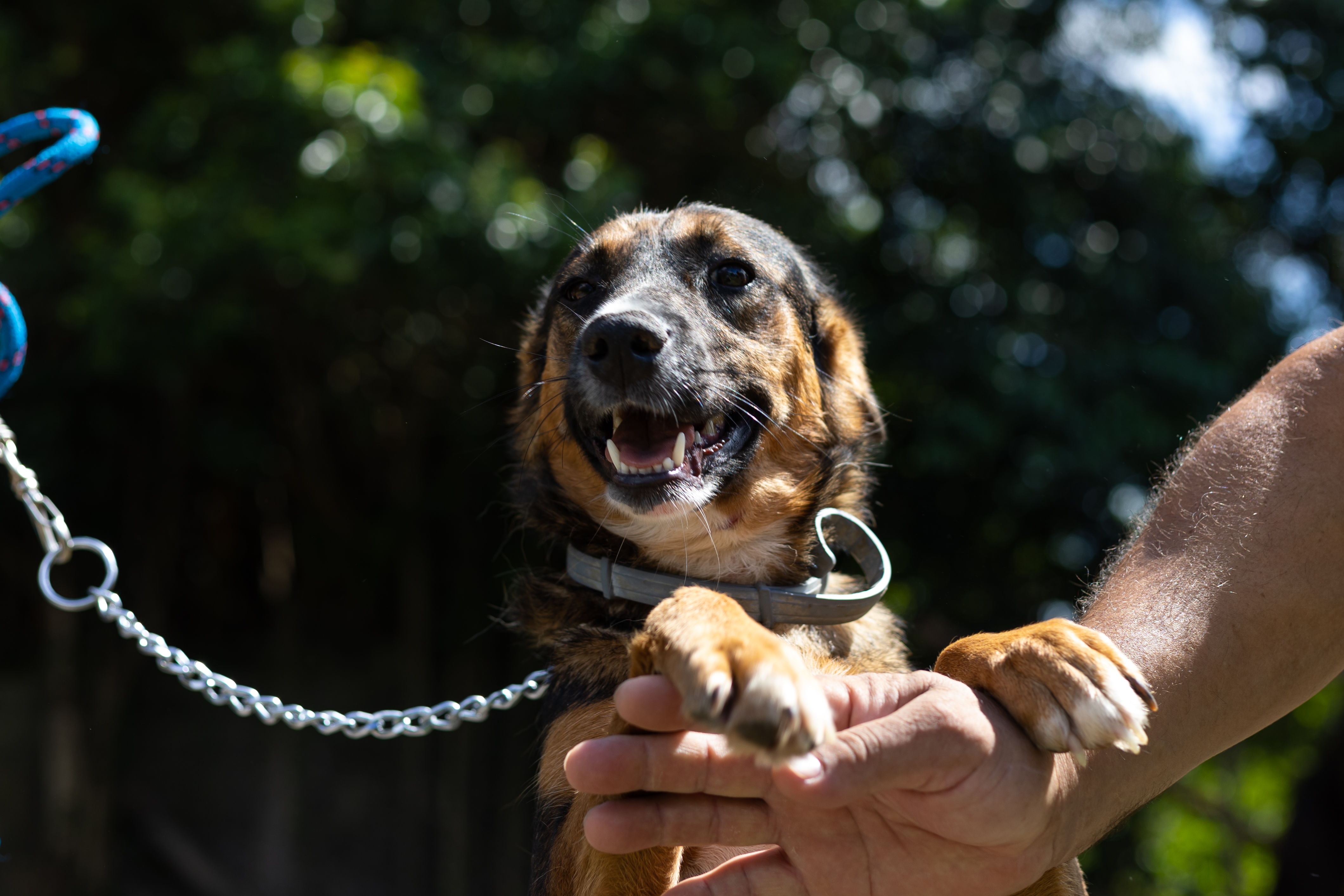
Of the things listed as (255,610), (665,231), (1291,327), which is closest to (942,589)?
(1291,327)

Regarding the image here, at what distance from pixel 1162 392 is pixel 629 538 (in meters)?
5.12

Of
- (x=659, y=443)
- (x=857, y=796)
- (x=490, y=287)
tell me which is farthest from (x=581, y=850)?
(x=490, y=287)

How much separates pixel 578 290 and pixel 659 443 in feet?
2.57

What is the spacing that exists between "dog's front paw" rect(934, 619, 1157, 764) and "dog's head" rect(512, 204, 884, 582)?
39.5 inches

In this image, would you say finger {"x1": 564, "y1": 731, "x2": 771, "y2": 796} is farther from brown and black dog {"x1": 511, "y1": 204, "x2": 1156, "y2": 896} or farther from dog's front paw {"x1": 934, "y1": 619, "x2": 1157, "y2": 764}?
dog's front paw {"x1": 934, "y1": 619, "x2": 1157, "y2": 764}

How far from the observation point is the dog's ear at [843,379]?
11.5 ft

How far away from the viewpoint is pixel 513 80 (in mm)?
6895

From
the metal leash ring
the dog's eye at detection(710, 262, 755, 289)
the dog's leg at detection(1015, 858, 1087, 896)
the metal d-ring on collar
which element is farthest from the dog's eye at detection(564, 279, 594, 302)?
the dog's leg at detection(1015, 858, 1087, 896)

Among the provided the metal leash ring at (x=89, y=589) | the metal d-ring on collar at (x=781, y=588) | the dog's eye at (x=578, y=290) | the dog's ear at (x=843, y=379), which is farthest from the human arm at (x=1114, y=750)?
the dog's eye at (x=578, y=290)

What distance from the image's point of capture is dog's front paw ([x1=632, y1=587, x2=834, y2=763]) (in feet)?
5.96

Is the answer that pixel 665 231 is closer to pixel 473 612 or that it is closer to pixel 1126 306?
pixel 1126 306

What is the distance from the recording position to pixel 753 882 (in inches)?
89.0

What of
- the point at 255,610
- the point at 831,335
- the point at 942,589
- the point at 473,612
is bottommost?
the point at 255,610

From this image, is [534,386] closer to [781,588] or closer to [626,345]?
[626,345]
